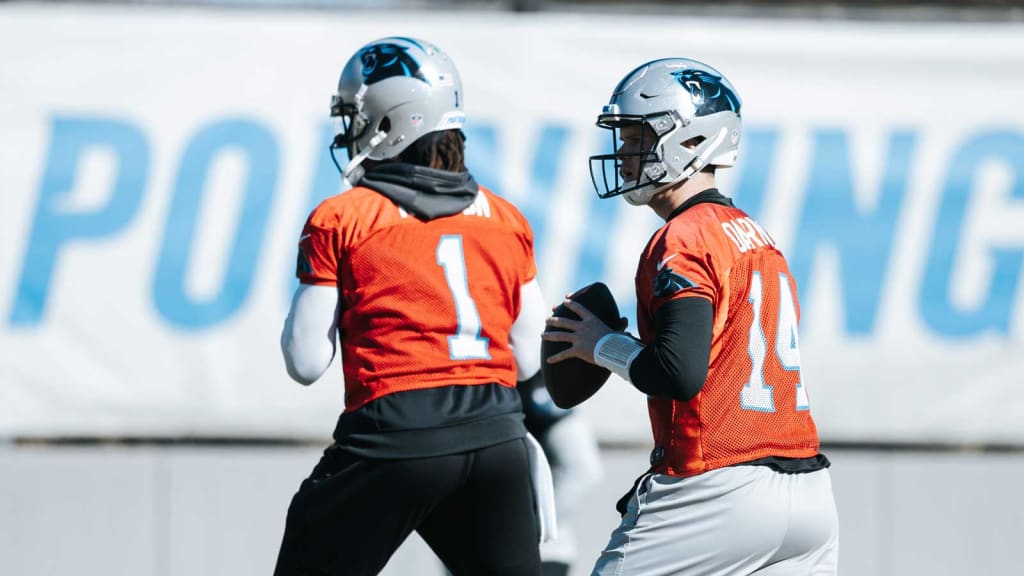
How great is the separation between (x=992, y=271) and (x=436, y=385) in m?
3.72

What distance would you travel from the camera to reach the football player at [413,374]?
10.7ft

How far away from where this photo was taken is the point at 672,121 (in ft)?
10.4

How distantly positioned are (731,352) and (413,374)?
785 mm

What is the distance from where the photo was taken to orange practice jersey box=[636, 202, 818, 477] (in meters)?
2.92

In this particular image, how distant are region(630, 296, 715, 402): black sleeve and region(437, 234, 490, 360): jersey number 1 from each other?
616 mm

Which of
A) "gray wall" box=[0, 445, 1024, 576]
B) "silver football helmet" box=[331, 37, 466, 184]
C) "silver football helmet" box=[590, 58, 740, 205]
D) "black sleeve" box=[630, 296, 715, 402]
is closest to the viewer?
"black sleeve" box=[630, 296, 715, 402]

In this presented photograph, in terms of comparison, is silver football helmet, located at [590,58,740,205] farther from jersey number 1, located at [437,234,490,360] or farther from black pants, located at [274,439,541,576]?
black pants, located at [274,439,541,576]

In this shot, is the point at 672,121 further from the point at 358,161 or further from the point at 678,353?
the point at 358,161

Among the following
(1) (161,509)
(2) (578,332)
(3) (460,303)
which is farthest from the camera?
(1) (161,509)

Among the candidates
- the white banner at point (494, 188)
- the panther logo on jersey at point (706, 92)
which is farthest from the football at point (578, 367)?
the white banner at point (494, 188)

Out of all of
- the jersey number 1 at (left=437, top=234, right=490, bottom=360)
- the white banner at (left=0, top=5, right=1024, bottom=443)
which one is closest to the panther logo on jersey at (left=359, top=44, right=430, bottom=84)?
the jersey number 1 at (left=437, top=234, right=490, bottom=360)

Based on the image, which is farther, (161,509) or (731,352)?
(161,509)

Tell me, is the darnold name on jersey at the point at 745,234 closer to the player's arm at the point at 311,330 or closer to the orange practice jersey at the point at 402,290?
the orange practice jersey at the point at 402,290

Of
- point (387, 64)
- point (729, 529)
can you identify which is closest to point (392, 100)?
point (387, 64)
